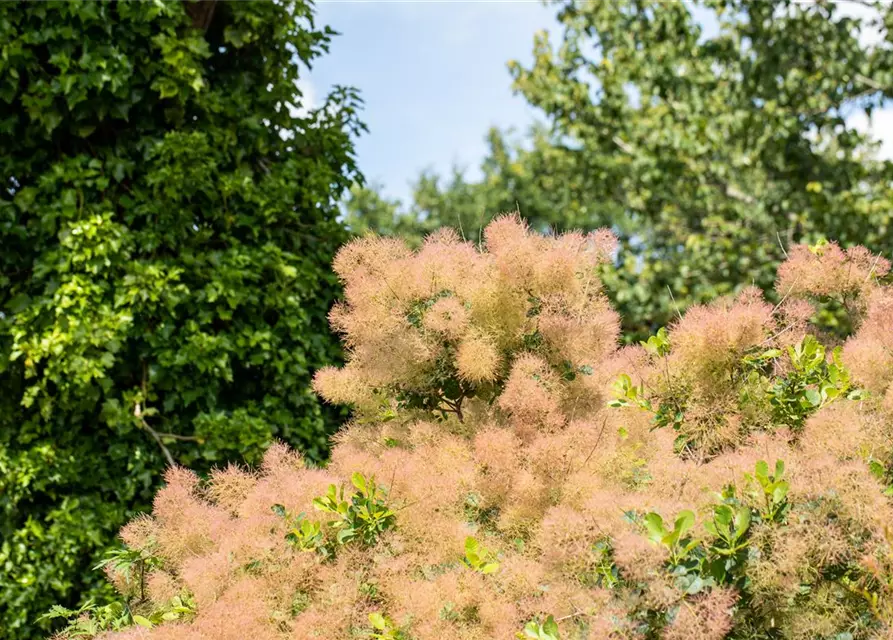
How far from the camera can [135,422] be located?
502 cm

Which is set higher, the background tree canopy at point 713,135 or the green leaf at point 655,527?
the background tree canopy at point 713,135

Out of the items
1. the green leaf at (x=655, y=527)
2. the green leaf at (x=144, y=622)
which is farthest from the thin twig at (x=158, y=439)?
the green leaf at (x=655, y=527)

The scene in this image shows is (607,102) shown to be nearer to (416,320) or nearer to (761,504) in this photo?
(416,320)

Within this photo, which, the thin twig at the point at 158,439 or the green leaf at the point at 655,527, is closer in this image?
the green leaf at the point at 655,527

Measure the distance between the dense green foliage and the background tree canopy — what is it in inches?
184

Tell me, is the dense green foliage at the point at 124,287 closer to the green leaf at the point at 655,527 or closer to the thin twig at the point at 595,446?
the thin twig at the point at 595,446

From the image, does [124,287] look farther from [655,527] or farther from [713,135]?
[713,135]

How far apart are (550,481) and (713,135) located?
9713mm

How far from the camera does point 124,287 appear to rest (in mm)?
5027

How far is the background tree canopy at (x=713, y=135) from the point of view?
10422mm

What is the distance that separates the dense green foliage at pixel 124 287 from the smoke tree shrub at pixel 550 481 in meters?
1.95

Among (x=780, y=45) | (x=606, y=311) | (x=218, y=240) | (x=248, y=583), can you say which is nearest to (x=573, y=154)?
(x=780, y=45)

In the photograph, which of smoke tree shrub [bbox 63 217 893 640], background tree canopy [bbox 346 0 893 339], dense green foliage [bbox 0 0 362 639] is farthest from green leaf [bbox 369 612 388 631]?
background tree canopy [bbox 346 0 893 339]

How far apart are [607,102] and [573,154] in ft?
3.71
